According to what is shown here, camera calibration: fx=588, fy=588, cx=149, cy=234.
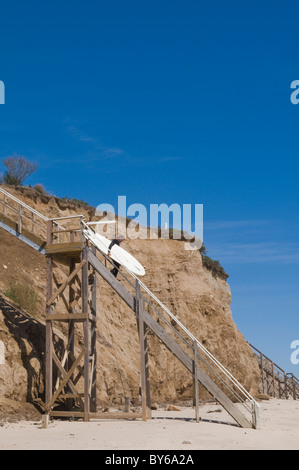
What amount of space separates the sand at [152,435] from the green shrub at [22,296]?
548 cm

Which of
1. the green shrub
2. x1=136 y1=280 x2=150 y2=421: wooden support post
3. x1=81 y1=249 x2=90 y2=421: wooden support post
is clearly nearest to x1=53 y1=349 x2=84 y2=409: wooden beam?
x1=81 y1=249 x2=90 y2=421: wooden support post

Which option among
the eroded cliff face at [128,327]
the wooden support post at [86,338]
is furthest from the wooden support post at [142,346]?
the eroded cliff face at [128,327]

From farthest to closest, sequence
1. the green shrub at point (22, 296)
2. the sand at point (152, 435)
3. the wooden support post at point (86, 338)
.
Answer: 1. the green shrub at point (22, 296)
2. the wooden support post at point (86, 338)
3. the sand at point (152, 435)

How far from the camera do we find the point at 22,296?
23.7m

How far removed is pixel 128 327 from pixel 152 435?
47.7 ft

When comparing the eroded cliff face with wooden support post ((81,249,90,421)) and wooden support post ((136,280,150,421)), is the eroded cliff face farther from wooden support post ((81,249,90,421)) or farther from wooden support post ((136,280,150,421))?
wooden support post ((136,280,150,421))

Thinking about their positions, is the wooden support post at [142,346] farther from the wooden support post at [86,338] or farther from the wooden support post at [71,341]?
the wooden support post at [71,341]

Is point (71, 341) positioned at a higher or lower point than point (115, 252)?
lower

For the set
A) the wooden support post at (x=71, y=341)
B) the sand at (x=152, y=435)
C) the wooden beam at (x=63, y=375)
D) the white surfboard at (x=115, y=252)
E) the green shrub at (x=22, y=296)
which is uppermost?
the white surfboard at (x=115, y=252)

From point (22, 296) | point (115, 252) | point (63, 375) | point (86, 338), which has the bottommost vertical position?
point (63, 375)

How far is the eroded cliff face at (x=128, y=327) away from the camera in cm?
2014

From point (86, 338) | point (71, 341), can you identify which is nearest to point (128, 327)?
point (71, 341)

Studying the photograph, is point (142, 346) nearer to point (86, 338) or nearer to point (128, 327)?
point (86, 338)
